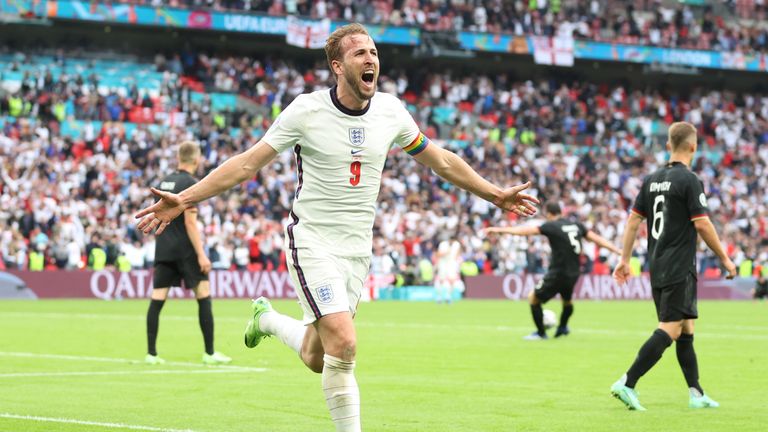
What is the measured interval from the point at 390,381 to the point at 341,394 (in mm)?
5639

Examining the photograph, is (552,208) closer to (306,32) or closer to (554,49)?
(306,32)

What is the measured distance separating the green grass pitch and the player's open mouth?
2.94m

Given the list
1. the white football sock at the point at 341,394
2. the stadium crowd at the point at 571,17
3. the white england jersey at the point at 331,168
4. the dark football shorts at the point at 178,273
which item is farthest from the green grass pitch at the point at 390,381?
the stadium crowd at the point at 571,17

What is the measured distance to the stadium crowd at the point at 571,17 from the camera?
49688 mm

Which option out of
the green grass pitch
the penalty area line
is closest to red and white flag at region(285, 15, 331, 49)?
the green grass pitch

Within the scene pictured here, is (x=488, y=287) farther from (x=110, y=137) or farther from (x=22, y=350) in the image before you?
(x=22, y=350)

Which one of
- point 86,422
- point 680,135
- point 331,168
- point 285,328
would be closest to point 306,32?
point 680,135

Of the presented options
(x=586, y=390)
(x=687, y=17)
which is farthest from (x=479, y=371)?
(x=687, y=17)

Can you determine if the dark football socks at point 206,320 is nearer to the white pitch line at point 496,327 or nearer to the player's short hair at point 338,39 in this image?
the player's short hair at point 338,39

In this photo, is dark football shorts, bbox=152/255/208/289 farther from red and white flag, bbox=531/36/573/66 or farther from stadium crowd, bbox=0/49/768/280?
red and white flag, bbox=531/36/573/66

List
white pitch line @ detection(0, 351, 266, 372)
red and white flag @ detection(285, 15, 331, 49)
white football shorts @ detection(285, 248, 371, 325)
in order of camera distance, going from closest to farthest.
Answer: white football shorts @ detection(285, 248, 371, 325), white pitch line @ detection(0, 351, 266, 372), red and white flag @ detection(285, 15, 331, 49)

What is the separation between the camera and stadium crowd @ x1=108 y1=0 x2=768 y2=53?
49688mm

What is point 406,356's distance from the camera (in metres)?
16.1

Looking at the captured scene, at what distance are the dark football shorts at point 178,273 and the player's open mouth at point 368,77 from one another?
23.8 ft
